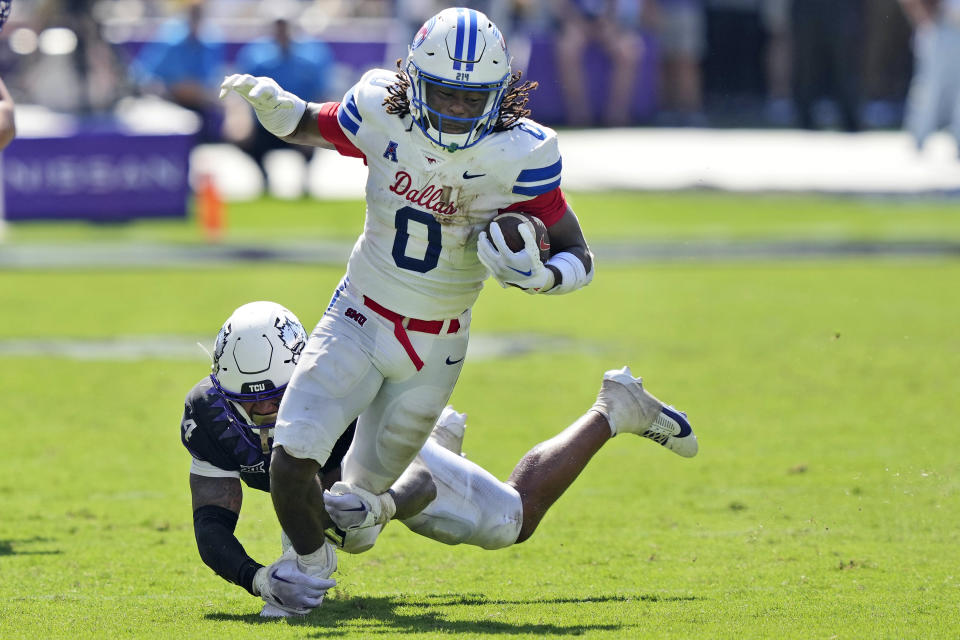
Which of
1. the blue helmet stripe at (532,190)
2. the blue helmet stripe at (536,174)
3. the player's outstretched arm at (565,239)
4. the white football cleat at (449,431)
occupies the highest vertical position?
the blue helmet stripe at (536,174)

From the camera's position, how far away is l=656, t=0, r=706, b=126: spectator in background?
2094cm

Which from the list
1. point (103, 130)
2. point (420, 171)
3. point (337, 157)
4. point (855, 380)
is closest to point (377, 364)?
point (420, 171)

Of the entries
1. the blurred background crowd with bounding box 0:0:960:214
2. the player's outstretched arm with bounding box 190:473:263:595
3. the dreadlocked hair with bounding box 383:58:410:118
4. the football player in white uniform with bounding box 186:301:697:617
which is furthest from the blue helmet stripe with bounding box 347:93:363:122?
the blurred background crowd with bounding box 0:0:960:214

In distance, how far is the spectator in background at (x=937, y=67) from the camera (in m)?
17.2

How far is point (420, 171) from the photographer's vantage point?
195 inches

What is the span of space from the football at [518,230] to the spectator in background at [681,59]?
54.1 feet

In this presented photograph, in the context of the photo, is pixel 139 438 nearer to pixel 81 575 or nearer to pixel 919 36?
pixel 81 575

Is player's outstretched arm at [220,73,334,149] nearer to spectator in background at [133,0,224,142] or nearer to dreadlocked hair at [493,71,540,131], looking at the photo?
dreadlocked hair at [493,71,540,131]

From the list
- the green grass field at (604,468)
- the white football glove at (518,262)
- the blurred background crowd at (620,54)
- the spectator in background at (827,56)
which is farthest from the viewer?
the spectator in background at (827,56)

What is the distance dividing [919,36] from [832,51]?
47.9 inches

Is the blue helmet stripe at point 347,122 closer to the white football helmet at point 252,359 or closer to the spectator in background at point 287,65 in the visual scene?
the white football helmet at point 252,359

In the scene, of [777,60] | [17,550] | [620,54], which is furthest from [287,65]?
[17,550]

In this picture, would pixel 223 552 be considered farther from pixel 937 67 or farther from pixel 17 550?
pixel 937 67

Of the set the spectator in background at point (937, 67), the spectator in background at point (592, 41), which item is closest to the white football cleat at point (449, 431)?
the spectator in background at point (937, 67)
